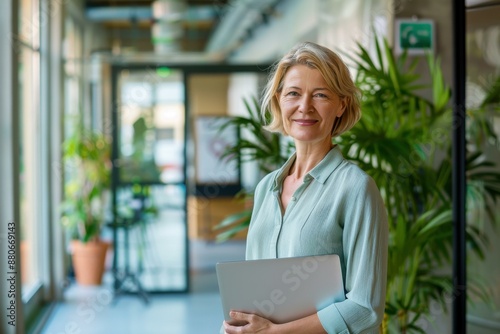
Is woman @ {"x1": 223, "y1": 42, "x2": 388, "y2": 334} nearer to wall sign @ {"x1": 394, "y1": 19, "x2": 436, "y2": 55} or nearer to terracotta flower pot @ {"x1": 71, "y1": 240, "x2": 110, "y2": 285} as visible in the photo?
wall sign @ {"x1": 394, "y1": 19, "x2": 436, "y2": 55}

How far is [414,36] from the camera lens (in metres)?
4.71

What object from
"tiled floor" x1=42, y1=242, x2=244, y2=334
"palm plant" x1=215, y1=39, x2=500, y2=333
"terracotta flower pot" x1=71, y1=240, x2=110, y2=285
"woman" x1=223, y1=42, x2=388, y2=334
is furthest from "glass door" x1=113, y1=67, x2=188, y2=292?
"woman" x1=223, y1=42, x2=388, y2=334

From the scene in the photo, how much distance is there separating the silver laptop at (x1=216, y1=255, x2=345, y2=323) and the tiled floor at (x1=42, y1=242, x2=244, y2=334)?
13.4 ft

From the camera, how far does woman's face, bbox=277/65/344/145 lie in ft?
5.21

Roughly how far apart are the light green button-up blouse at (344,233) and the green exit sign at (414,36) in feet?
10.5

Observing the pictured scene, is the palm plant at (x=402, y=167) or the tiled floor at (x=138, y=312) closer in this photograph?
the palm plant at (x=402, y=167)

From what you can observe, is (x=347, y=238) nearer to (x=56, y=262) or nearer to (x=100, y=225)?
(x=56, y=262)

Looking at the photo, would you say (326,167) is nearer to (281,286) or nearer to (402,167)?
(281,286)

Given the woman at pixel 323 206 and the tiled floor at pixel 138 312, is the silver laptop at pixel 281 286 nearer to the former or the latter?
the woman at pixel 323 206

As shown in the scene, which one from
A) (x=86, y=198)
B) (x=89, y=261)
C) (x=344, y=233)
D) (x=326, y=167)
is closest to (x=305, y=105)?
(x=326, y=167)

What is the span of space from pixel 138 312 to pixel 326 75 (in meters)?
5.26

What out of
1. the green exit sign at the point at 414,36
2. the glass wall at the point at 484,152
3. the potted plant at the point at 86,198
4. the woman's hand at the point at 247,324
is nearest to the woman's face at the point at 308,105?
the woman's hand at the point at 247,324

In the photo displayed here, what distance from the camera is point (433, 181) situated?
3734 millimetres

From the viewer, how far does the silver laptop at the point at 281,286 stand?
154cm
